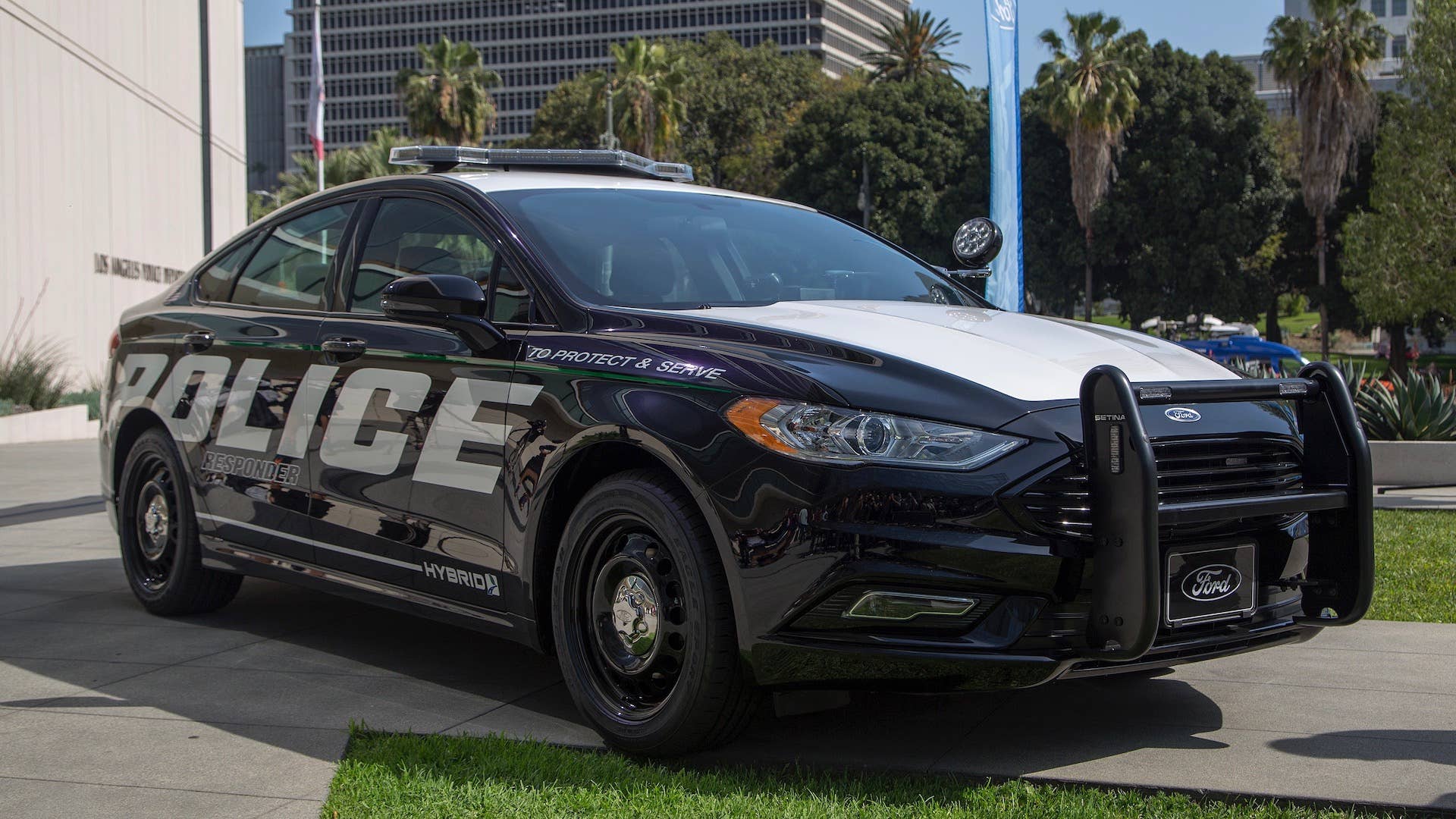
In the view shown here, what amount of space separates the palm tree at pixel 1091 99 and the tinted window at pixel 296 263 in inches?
1652

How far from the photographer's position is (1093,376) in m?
3.31

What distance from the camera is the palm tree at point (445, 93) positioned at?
47125 mm

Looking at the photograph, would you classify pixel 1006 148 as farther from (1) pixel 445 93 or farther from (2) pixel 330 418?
(1) pixel 445 93

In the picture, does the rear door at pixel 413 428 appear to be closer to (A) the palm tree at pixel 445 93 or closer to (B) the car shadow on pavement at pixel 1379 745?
(B) the car shadow on pavement at pixel 1379 745

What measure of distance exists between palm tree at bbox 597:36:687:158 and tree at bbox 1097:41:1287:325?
50.9 ft

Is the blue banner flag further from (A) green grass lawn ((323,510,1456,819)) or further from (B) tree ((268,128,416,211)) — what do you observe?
(B) tree ((268,128,416,211))

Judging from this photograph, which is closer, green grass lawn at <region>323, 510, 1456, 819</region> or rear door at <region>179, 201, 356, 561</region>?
green grass lawn at <region>323, 510, 1456, 819</region>

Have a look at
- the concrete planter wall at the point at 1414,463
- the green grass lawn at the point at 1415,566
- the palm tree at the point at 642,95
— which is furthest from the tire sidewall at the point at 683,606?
the palm tree at the point at 642,95

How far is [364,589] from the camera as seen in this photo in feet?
15.5

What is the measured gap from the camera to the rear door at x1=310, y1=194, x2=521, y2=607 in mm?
4211

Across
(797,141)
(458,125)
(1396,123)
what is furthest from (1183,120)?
(458,125)

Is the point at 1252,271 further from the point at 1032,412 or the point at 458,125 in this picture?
the point at 1032,412

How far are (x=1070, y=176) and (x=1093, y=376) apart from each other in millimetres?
47967

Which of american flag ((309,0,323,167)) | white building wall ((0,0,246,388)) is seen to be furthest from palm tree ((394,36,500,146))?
american flag ((309,0,323,167))
